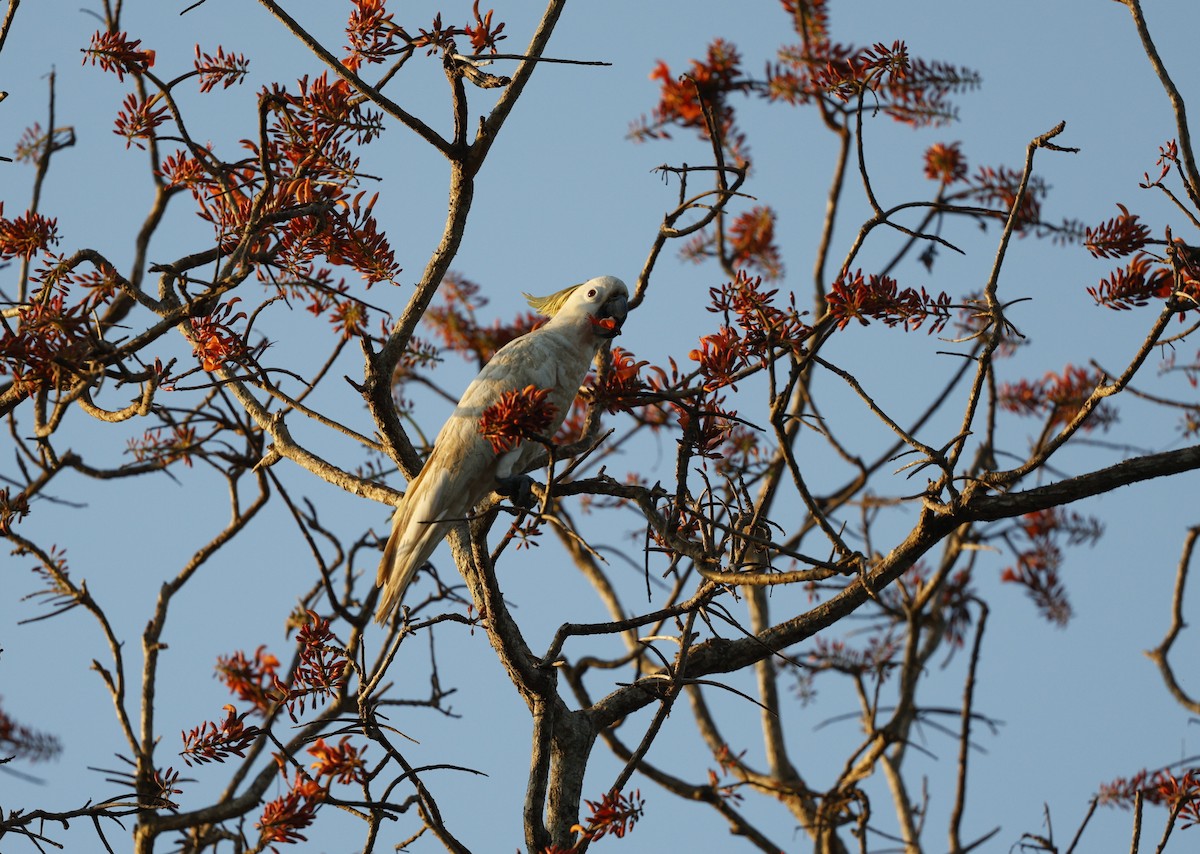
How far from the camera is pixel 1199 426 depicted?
20.2 ft

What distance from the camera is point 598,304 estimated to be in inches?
192

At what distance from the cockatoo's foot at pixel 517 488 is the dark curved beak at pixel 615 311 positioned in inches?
32.3

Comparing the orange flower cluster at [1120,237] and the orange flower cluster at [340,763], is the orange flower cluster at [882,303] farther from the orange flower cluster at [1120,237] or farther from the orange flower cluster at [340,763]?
the orange flower cluster at [340,763]

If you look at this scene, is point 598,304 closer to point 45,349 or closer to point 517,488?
point 517,488

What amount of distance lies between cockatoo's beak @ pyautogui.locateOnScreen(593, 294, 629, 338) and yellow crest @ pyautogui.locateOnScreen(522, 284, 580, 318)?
357 millimetres

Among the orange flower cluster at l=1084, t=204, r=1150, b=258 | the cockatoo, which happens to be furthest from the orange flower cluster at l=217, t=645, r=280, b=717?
the orange flower cluster at l=1084, t=204, r=1150, b=258

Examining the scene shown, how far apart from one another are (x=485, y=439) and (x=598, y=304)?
144 cm

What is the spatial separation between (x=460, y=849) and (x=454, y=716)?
5.54ft

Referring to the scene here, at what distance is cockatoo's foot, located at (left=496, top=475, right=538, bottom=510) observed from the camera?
392 centimetres

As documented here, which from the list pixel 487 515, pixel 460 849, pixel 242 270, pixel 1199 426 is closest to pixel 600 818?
pixel 460 849

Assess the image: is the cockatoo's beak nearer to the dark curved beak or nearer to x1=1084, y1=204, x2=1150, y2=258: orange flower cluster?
the dark curved beak

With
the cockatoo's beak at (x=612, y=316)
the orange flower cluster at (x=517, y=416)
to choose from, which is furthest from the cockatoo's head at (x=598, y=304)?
the orange flower cluster at (x=517, y=416)

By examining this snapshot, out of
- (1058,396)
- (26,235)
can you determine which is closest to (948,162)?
(1058,396)

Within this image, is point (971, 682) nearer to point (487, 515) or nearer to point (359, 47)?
point (487, 515)
